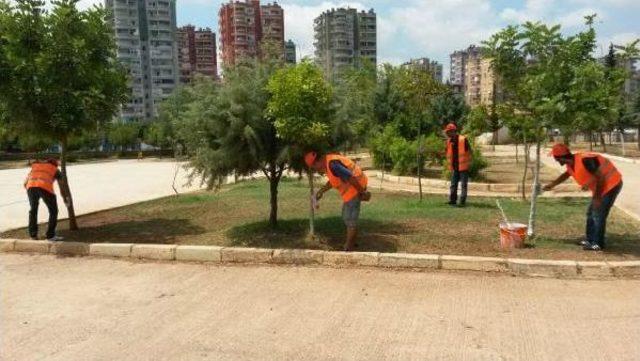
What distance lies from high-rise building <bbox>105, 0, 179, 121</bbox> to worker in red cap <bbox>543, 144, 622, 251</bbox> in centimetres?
8328

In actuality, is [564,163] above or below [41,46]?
below

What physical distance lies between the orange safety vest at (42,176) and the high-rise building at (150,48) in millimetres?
79260

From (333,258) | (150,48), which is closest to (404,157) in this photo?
(333,258)

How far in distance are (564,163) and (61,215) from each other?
10182 mm

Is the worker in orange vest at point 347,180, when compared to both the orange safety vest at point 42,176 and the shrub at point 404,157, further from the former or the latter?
the shrub at point 404,157

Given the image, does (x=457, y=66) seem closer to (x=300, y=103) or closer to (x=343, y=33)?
(x=343, y=33)

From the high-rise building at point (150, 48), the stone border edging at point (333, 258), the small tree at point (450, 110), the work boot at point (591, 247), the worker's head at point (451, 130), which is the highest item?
the high-rise building at point (150, 48)

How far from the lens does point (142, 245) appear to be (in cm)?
771

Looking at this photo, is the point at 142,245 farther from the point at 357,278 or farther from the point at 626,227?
the point at 626,227

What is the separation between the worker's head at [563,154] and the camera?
22.9ft

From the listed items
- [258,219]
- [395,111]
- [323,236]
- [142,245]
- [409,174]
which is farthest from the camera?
[395,111]

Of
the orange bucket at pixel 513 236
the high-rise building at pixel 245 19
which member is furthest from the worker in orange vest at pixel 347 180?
the high-rise building at pixel 245 19

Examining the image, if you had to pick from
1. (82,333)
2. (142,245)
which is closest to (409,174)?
(142,245)

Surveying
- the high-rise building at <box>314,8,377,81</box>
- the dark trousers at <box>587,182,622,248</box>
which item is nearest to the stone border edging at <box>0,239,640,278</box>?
the dark trousers at <box>587,182,622,248</box>
